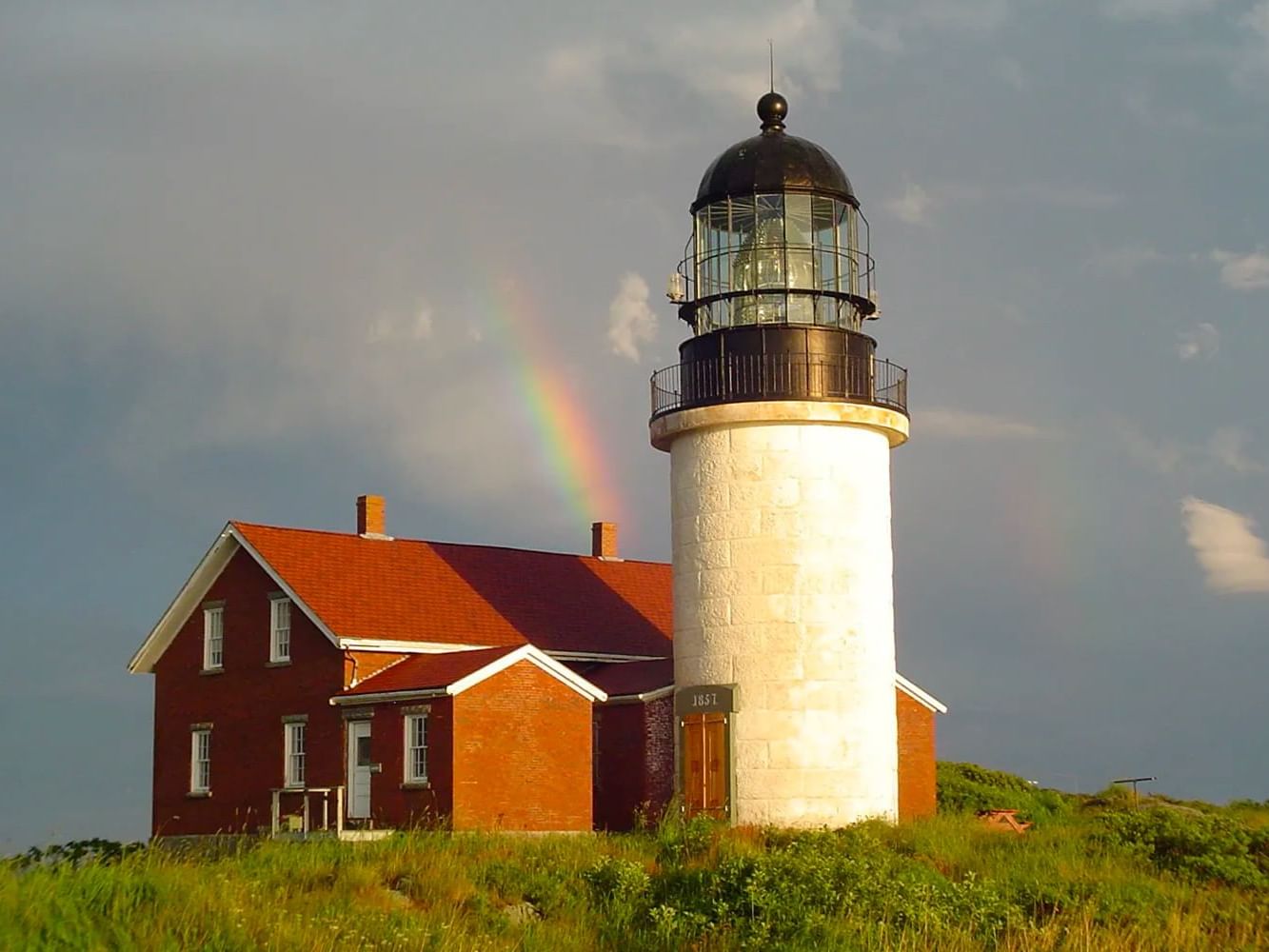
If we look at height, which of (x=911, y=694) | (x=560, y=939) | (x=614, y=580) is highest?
(x=614, y=580)

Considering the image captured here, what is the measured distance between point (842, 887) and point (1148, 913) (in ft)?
10.3

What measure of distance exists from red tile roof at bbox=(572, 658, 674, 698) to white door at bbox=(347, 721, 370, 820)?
402cm

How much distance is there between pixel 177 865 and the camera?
16688 millimetres

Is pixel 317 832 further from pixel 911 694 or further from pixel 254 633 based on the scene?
pixel 911 694

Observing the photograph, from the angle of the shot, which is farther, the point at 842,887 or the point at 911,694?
the point at 911,694

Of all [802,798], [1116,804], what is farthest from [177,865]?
[1116,804]

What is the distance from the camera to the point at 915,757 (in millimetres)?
30312

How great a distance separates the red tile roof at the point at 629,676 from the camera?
27969mm

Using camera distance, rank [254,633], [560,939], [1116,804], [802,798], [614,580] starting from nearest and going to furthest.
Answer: [560,939], [802,798], [254,633], [1116,804], [614,580]

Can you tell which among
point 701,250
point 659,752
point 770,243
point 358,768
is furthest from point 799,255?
point 358,768

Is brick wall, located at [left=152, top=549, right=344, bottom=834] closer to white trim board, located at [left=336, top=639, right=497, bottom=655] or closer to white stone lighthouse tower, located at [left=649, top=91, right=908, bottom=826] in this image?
white trim board, located at [left=336, top=639, right=497, bottom=655]

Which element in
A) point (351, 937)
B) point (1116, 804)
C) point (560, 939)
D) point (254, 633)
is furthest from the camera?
point (1116, 804)

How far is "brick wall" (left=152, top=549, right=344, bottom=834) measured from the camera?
28.3 meters

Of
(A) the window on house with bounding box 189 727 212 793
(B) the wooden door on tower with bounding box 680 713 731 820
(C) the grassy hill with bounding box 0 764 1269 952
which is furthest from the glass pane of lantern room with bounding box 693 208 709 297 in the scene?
(A) the window on house with bounding box 189 727 212 793
